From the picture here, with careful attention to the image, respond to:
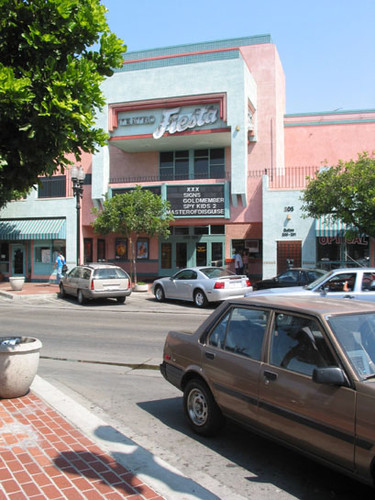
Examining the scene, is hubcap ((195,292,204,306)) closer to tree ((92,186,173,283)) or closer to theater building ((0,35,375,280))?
tree ((92,186,173,283))

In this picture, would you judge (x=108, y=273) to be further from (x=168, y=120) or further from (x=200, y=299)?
(x=168, y=120)

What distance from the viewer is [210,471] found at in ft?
12.9

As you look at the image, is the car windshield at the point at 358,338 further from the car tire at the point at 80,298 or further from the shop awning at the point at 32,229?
the shop awning at the point at 32,229

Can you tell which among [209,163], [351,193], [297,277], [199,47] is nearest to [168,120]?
[209,163]

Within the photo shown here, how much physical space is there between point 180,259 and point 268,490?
2255cm

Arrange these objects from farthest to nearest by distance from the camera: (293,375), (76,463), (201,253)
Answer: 1. (201,253)
2. (76,463)
3. (293,375)

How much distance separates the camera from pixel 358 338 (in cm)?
356

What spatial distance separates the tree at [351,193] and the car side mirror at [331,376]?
42.6 ft

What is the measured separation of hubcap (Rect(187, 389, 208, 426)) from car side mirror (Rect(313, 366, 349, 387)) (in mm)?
1687

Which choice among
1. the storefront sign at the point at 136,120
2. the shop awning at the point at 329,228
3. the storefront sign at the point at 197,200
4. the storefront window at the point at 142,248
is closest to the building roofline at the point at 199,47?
the storefront sign at the point at 136,120

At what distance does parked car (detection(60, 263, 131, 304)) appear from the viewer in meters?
16.4

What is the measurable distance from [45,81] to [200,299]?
1183 centimetres

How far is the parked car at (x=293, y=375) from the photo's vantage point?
3172 mm

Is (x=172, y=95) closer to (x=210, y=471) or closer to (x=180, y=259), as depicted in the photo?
(x=180, y=259)
